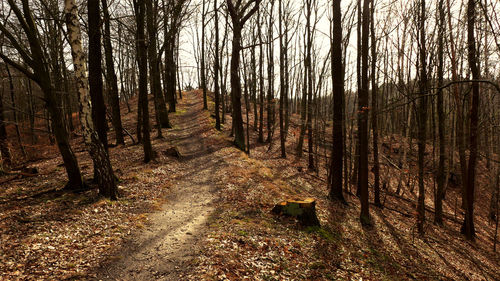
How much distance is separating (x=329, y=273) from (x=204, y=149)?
1155cm

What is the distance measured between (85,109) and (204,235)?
514 cm

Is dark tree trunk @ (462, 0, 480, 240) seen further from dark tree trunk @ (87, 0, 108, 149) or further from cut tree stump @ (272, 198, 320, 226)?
dark tree trunk @ (87, 0, 108, 149)

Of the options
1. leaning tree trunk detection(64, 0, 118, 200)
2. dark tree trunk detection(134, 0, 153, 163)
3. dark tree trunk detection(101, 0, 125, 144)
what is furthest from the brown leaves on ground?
dark tree trunk detection(101, 0, 125, 144)

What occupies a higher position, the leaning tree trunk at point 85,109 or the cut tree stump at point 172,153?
the leaning tree trunk at point 85,109

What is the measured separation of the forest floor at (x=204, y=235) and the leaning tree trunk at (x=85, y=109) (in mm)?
579

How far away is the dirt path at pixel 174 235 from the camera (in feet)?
16.5

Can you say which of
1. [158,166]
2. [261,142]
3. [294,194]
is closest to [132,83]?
[261,142]

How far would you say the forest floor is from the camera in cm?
516

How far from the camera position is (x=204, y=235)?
21.5 feet

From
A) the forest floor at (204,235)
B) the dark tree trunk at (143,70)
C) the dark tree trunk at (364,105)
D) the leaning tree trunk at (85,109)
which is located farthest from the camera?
the dark tree trunk at (143,70)

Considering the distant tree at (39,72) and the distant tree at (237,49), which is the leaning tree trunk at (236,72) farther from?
the distant tree at (39,72)

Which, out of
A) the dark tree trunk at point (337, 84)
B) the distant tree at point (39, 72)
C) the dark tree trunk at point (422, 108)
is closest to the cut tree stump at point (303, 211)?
the dark tree trunk at point (337, 84)

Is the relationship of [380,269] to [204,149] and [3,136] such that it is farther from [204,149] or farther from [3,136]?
[3,136]

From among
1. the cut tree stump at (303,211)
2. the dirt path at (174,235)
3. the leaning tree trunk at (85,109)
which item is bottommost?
the cut tree stump at (303,211)
